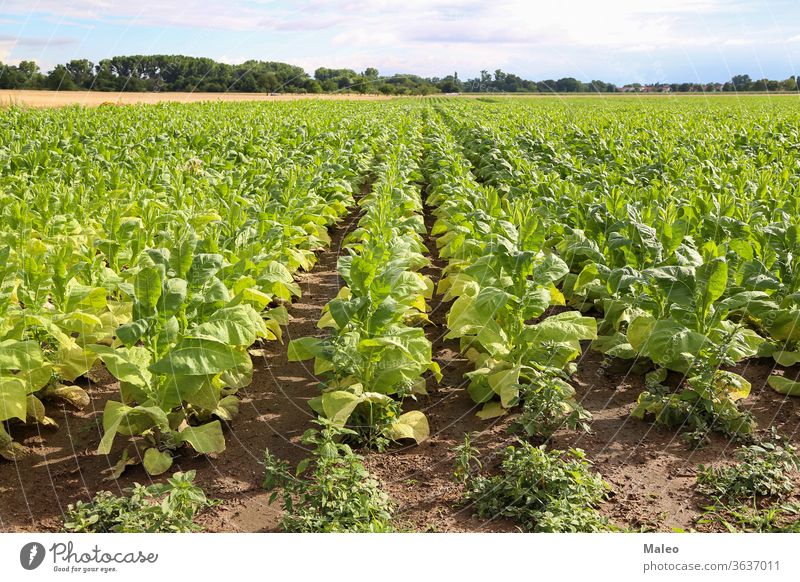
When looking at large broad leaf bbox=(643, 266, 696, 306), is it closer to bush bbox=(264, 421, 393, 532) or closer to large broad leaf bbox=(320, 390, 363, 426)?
large broad leaf bbox=(320, 390, 363, 426)

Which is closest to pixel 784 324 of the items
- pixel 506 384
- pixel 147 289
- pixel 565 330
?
pixel 565 330

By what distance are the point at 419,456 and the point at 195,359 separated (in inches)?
54.8

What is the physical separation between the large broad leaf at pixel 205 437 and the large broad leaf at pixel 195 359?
1.13ft

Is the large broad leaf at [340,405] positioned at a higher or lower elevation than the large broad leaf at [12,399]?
lower

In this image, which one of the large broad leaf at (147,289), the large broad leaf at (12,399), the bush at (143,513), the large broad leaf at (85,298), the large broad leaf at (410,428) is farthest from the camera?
the large broad leaf at (85,298)

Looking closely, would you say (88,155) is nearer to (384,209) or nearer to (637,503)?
(384,209)

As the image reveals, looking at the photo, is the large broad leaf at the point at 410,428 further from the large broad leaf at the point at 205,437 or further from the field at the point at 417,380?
the large broad leaf at the point at 205,437

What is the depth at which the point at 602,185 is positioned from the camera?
896 centimetres

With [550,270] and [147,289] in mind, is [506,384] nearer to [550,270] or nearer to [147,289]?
[550,270]

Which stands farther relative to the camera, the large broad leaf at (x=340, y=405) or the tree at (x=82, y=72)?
the tree at (x=82, y=72)

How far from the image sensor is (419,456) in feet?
13.6

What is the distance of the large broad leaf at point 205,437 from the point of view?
395 centimetres
